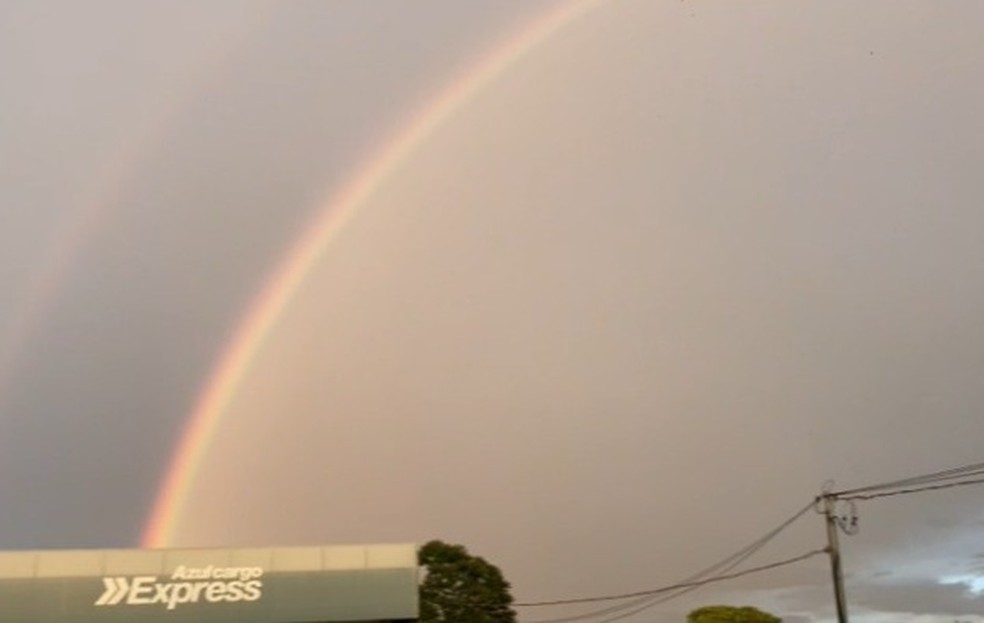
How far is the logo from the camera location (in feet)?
93.1

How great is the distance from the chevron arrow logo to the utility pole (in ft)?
61.3

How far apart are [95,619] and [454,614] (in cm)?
1500

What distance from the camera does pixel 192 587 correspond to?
28.8m

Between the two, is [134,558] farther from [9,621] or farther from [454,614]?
[454,614]

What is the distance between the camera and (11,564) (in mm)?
27234

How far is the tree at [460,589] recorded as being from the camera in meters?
40.0

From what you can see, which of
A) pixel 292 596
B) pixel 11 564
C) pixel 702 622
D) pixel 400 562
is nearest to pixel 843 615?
pixel 702 622

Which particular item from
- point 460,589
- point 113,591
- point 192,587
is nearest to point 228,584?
point 192,587

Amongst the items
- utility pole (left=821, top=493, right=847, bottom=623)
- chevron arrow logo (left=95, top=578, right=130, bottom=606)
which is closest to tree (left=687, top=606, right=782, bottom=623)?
utility pole (left=821, top=493, right=847, bottom=623)

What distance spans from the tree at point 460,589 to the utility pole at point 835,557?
12.7 metres

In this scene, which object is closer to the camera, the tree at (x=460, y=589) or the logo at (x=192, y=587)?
the logo at (x=192, y=587)

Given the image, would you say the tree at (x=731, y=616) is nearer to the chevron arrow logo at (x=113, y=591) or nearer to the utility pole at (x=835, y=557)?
the utility pole at (x=835, y=557)

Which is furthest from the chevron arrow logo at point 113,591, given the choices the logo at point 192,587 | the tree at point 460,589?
the tree at point 460,589

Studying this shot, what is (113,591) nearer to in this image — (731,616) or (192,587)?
(192,587)
